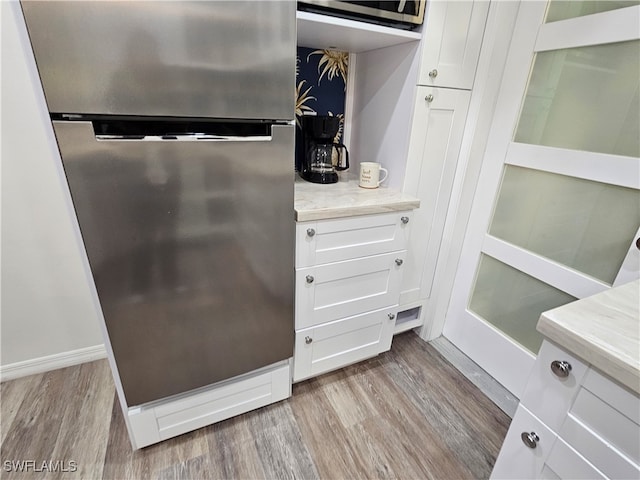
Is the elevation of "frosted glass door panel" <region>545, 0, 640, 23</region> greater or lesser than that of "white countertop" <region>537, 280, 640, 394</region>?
greater

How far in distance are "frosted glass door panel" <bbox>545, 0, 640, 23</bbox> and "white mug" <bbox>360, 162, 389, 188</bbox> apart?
2.77 ft

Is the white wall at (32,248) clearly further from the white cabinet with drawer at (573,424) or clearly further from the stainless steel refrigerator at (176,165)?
the white cabinet with drawer at (573,424)

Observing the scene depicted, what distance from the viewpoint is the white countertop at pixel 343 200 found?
116 centimetres

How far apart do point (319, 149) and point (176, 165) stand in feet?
2.58

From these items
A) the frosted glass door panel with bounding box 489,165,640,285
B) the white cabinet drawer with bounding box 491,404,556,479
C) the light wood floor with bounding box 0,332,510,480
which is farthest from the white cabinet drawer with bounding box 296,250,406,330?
the white cabinet drawer with bounding box 491,404,556,479

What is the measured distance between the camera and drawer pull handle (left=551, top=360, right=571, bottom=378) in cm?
68

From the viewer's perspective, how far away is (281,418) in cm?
139

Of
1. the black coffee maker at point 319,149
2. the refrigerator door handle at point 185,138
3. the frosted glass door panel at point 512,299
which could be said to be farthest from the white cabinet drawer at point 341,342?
the refrigerator door handle at point 185,138

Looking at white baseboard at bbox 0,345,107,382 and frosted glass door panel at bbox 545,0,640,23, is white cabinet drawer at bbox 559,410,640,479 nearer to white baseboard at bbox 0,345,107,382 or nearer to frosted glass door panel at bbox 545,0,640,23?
frosted glass door panel at bbox 545,0,640,23

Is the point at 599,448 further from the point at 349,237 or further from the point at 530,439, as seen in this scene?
the point at 349,237

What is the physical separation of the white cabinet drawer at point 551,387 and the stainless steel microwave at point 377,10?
1.19 metres

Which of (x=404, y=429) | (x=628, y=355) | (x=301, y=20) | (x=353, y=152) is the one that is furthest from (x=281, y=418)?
(x=301, y=20)

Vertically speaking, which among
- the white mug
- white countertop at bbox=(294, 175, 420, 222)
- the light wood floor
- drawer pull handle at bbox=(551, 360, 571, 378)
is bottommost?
the light wood floor

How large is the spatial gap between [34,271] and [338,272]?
4.39 feet
